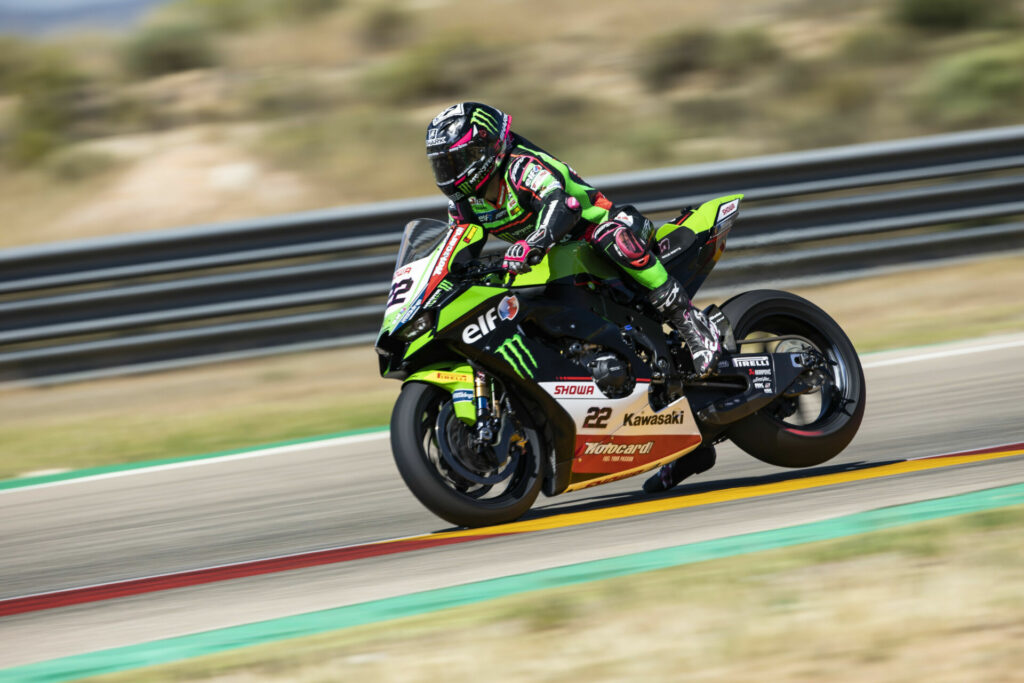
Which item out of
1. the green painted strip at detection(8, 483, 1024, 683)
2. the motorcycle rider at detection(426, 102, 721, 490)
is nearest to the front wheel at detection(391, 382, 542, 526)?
the green painted strip at detection(8, 483, 1024, 683)

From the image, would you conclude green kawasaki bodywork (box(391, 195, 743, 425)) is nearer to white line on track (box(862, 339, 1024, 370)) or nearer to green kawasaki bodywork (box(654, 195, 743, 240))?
green kawasaki bodywork (box(654, 195, 743, 240))

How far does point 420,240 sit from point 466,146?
0.45 m

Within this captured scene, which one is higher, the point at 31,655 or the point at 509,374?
the point at 509,374

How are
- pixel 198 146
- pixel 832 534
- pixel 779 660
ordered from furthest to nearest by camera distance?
pixel 198 146 → pixel 832 534 → pixel 779 660

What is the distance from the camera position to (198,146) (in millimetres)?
16938

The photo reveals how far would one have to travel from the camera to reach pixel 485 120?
17.9ft

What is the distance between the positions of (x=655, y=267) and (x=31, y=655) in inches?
117

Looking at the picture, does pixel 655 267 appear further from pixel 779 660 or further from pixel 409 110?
pixel 409 110

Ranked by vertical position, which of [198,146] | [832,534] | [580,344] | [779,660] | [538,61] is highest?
[538,61]

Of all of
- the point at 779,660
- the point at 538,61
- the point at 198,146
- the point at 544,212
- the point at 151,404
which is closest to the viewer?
the point at 779,660

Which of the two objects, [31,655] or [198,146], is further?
[198,146]

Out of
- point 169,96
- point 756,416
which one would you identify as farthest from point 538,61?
point 756,416

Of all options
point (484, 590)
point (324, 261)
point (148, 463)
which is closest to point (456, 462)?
point (484, 590)

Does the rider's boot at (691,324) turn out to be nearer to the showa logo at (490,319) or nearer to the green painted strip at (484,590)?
the showa logo at (490,319)
